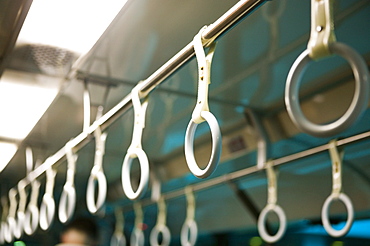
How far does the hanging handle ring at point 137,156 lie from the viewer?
2041 mm

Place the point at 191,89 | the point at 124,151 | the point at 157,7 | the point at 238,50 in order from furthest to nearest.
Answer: the point at 124,151 < the point at 191,89 < the point at 238,50 < the point at 157,7

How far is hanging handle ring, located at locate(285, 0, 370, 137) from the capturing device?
1.18 metres

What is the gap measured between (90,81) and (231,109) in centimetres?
126

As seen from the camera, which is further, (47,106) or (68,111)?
(68,111)

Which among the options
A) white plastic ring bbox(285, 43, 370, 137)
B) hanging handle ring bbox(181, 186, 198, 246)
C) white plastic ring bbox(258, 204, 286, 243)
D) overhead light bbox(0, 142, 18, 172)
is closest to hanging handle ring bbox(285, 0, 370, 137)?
white plastic ring bbox(285, 43, 370, 137)

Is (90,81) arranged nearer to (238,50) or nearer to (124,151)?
(238,50)

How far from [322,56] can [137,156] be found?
3.54 feet

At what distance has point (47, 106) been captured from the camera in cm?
398

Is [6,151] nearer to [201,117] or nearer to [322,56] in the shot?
[201,117]

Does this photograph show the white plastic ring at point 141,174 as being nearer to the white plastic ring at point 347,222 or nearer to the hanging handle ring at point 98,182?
the hanging handle ring at point 98,182

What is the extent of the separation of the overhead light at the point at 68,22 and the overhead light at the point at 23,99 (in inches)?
26.7

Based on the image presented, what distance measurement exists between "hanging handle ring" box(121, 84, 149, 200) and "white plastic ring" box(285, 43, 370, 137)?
0.84 meters

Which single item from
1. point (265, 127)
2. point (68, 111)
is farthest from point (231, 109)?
point (68, 111)

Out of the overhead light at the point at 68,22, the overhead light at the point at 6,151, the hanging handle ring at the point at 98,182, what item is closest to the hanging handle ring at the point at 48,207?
the hanging handle ring at the point at 98,182
